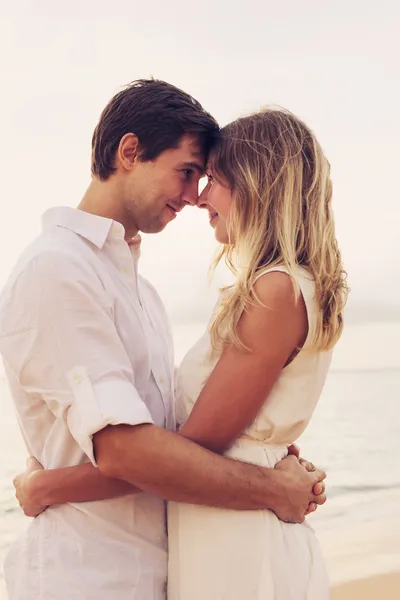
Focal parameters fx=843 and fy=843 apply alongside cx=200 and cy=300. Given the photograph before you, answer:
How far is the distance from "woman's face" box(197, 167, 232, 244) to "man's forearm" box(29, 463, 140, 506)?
0.82 m

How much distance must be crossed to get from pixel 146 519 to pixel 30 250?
29.9 inches

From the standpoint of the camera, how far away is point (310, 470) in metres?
2.32

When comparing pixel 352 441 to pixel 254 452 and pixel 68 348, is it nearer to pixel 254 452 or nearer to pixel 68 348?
pixel 254 452

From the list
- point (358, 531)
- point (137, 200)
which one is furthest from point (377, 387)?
point (137, 200)

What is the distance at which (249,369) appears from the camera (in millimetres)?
2158

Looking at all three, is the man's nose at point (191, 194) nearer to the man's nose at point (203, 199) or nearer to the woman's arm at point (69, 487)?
the man's nose at point (203, 199)

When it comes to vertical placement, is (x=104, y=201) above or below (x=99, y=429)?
above

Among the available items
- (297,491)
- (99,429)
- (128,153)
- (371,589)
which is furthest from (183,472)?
(371,589)

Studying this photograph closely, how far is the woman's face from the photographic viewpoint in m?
2.49

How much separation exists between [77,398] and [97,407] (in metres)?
0.06

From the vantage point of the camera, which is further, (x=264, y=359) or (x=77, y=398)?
(x=264, y=359)

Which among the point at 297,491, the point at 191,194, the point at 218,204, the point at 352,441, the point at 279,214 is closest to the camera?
the point at 297,491

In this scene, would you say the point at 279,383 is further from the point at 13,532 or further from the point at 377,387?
the point at 377,387

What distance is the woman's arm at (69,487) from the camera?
209 cm
